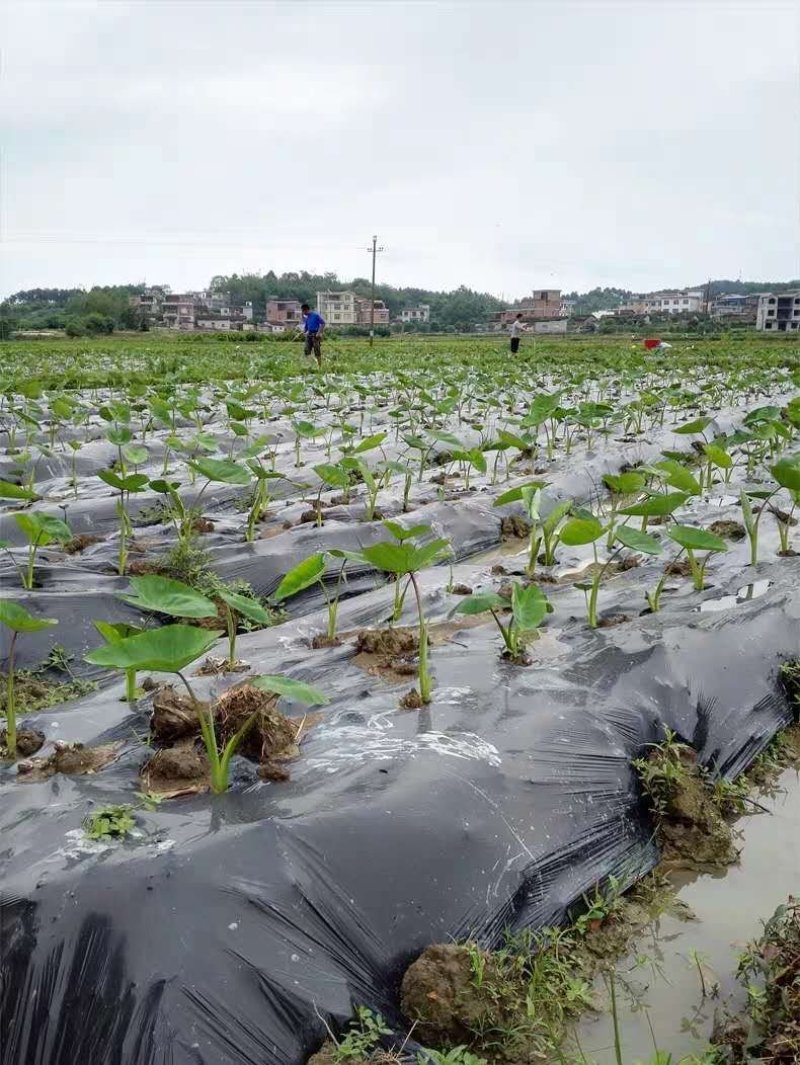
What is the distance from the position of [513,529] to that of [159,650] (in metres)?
3.48

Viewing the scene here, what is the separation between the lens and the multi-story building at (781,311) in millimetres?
66438

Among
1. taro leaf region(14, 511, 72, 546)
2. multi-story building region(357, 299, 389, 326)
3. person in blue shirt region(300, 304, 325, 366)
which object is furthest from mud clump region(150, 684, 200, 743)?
multi-story building region(357, 299, 389, 326)

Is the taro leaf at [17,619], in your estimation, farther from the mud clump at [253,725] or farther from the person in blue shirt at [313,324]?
the person in blue shirt at [313,324]

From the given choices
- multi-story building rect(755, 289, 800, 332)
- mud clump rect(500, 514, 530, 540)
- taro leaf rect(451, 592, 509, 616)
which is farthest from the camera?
multi-story building rect(755, 289, 800, 332)

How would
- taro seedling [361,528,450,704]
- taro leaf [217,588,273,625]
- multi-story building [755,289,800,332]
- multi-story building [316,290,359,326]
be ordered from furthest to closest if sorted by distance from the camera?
multi-story building [316,290,359,326], multi-story building [755,289,800,332], taro seedling [361,528,450,704], taro leaf [217,588,273,625]

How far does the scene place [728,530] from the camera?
15.4 ft

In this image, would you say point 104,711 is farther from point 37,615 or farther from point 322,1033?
point 322,1033

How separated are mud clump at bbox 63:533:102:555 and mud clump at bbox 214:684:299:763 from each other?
239 cm

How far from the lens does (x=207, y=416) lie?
9.65 metres

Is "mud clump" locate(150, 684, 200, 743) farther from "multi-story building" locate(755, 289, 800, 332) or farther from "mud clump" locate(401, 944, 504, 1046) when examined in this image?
"multi-story building" locate(755, 289, 800, 332)

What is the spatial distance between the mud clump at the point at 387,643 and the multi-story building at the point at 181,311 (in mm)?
76543

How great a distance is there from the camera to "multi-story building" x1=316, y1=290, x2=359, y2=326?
80438mm

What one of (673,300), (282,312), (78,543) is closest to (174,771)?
(78,543)

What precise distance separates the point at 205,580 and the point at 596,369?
13.3 metres
